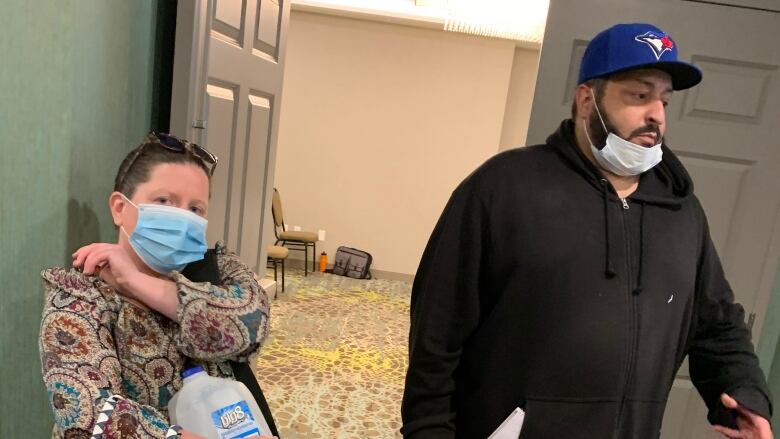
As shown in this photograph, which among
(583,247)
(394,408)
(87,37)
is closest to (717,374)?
(583,247)

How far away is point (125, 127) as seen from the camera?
56.5 inches

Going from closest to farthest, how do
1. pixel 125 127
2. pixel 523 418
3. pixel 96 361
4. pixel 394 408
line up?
1. pixel 96 361
2. pixel 523 418
3. pixel 125 127
4. pixel 394 408

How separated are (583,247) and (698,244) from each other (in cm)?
32

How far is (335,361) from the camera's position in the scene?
3.62m

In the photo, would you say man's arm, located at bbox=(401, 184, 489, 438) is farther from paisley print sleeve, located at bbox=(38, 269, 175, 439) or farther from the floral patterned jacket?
paisley print sleeve, located at bbox=(38, 269, 175, 439)

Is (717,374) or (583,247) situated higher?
(583,247)

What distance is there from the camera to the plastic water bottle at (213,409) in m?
0.95

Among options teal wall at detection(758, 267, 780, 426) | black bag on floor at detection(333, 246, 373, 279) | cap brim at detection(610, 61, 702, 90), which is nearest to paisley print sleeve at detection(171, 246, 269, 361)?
cap brim at detection(610, 61, 702, 90)

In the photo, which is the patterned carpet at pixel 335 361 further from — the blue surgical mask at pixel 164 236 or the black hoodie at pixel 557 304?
the blue surgical mask at pixel 164 236

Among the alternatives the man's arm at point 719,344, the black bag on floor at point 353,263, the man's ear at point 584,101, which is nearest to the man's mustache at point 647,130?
the man's ear at point 584,101

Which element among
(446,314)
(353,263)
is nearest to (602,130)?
(446,314)

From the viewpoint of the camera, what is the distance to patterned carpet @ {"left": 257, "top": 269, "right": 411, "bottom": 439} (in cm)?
288

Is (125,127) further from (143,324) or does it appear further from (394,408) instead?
(394,408)

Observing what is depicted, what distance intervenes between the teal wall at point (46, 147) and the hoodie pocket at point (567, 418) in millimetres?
1094
